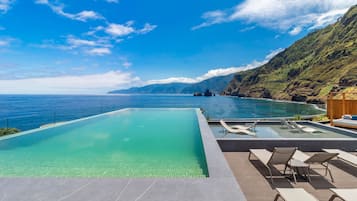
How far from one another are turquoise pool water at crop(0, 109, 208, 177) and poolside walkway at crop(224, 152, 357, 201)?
0.71 meters

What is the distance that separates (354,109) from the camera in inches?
418

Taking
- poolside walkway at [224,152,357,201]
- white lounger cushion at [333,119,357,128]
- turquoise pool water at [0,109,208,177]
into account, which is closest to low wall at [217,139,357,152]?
turquoise pool water at [0,109,208,177]

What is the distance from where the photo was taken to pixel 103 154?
5.16 m

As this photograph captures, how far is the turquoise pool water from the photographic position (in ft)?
13.0

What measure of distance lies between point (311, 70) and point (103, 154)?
7421 cm

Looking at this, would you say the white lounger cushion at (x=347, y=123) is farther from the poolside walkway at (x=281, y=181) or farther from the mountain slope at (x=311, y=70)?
the mountain slope at (x=311, y=70)

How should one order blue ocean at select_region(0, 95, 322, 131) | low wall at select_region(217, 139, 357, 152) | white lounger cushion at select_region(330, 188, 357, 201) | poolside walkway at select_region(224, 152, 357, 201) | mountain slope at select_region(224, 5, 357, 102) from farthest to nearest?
mountain slope at select_region(224, 5, 357, 102) → blue ocean at select_region(0, 95, 322, 131) → low wall at select_region(217, 139, 357, 152) → poolside walkway at select_region(224, 152, 357, 201) → white lounger cushion at select_region(330, 188, 357, 201)

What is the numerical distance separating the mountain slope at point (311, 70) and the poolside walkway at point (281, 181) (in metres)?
51.7

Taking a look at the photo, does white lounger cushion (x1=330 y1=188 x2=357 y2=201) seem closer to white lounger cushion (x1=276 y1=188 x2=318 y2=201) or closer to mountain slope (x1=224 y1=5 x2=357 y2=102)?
white lounger cushion (x1=276 y1=188 x2=318 y2=201)

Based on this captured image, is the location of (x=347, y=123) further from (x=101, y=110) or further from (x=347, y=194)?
(x=101, y=110)

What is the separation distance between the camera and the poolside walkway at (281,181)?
3209 mm

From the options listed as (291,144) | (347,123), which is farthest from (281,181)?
(347,123)

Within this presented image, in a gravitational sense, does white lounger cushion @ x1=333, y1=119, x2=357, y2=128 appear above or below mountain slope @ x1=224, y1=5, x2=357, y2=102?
below

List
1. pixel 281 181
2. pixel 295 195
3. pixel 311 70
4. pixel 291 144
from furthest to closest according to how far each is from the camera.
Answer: pixel 311 70 → pixel 291 144 → pixel 281 181 → pixel 295 195
